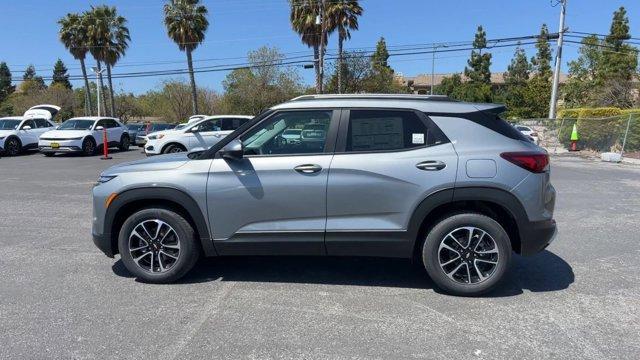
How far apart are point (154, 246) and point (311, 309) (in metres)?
1.69

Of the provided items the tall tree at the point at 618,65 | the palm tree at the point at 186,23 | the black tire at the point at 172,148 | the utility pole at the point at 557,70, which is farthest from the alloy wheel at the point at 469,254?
the tall tree at the point at 618,65

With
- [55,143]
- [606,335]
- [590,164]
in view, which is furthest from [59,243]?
[590,164]

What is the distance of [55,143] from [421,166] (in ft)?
63.8

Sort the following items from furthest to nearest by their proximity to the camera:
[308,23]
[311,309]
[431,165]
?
[308,23]
[431,165]
[311,309]

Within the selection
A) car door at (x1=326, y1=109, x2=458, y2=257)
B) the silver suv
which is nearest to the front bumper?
the silver suv

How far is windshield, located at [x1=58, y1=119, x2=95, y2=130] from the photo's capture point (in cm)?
2100

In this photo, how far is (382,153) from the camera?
4.42 meters

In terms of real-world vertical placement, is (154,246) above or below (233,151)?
below

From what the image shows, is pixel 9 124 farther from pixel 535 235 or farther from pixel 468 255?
pixel 535 235

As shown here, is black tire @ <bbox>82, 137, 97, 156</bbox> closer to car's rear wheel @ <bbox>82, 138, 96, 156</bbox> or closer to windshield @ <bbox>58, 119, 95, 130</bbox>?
car's rear wheel @ <bbox>82, 138, 96, 156</bbox>

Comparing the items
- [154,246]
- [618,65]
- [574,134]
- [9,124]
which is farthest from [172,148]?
[618,65]

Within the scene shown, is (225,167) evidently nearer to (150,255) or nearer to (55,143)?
→ (150,255)

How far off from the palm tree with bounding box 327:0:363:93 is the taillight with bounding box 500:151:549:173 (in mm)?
32635

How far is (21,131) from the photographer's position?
2130cm
